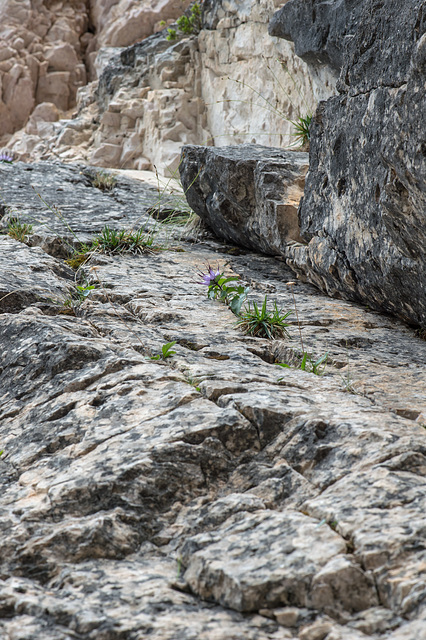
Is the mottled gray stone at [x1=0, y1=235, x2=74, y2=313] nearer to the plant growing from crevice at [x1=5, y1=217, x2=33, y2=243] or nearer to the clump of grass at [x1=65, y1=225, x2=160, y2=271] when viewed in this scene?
the plant growing from crevice at [x1=5, y1=217, x2=33, y2=243]

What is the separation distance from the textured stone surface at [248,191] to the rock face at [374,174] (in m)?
0.29

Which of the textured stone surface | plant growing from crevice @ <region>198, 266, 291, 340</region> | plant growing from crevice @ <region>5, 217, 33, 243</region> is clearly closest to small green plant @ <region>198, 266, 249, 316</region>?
plant growing from crevice @ <region>198, 266, 291, 340</region>

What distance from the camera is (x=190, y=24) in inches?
457

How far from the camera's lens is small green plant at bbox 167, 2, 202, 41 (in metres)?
11.4

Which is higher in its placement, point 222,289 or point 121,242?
point 121,242

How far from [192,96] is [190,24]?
Answer: 1.43 meters

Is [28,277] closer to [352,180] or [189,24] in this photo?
[352,180]

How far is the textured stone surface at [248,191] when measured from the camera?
4.71 metres

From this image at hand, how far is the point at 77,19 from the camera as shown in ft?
61.0

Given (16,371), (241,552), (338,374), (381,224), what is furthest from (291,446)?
(381,224)

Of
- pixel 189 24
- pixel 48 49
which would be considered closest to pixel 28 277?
pixel 189 24

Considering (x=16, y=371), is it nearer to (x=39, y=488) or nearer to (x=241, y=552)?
(x=39, y=488)

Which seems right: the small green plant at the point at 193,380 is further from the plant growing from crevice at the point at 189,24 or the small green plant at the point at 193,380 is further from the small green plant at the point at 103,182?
the plant growing from crevice at the point at 189,24

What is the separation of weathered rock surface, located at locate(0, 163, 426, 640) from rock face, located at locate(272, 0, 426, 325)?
1.43 feet
